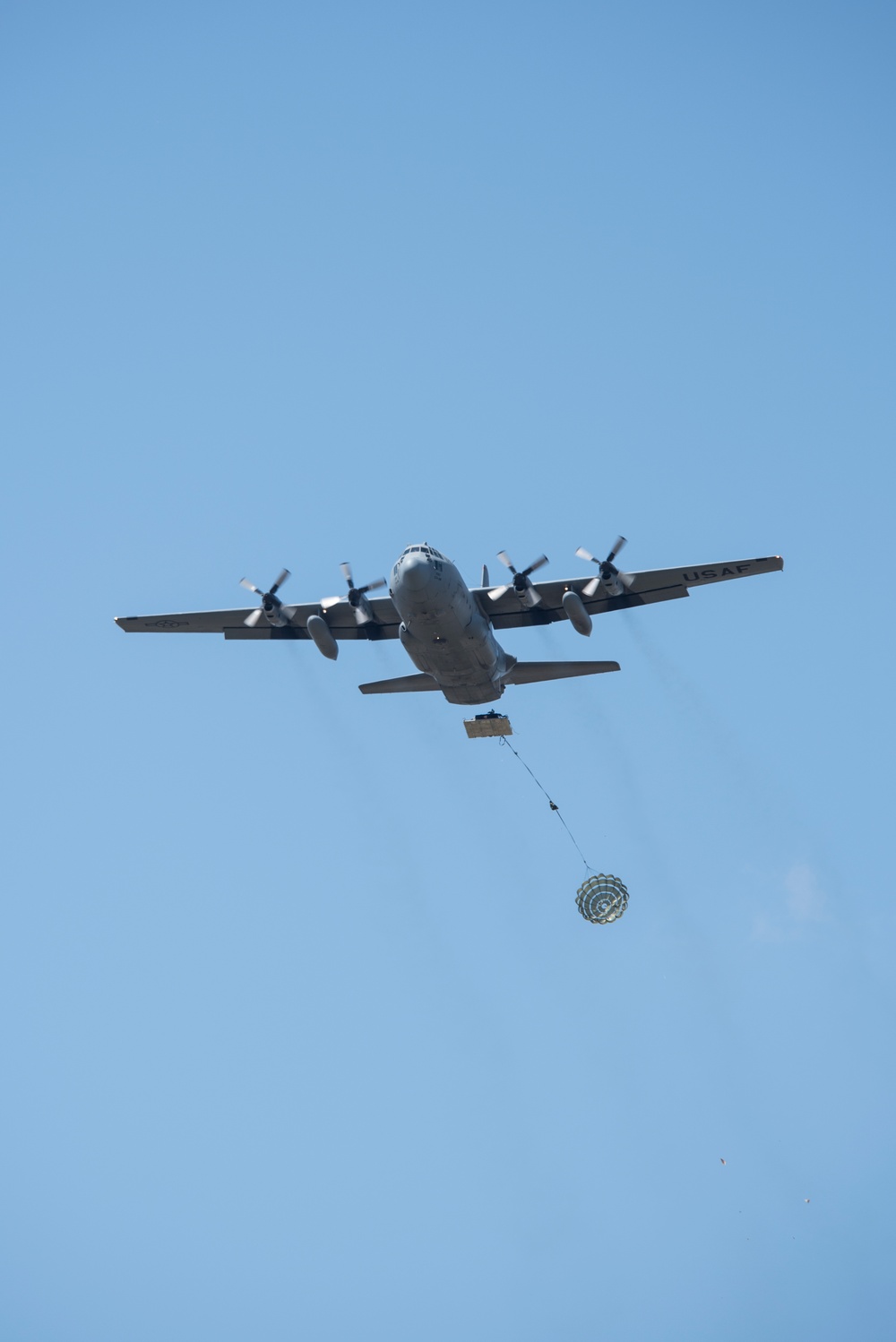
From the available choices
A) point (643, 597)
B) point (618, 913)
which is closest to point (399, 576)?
point (643, 597)

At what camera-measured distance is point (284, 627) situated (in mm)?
39062

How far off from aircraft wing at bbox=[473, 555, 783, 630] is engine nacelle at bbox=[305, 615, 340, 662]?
4.45 metres

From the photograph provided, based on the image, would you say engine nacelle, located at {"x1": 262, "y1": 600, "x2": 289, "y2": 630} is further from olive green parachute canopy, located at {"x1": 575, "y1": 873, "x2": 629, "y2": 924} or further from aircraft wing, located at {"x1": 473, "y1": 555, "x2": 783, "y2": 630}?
olive green parachute canopy, located at {"x1": 575, "y1": 873, "x2": 629, "y2": 924}

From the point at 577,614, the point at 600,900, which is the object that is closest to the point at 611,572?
the point at 577,614

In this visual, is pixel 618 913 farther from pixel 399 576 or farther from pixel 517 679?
pixel 399 576

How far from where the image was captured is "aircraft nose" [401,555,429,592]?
3250cm

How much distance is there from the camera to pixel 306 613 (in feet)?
126

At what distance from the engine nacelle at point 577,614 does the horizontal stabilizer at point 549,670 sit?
3.67 ft

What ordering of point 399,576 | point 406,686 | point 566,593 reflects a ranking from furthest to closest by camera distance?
point 406,686 < point 566,593 < point 399,576

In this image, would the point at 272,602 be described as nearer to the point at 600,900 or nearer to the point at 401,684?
the point at 401,684

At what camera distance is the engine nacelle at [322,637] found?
118 ft

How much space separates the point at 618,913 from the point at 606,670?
7.27m

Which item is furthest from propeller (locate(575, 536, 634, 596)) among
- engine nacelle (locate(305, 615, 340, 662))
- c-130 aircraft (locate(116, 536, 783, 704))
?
engine nacelle (locate(305, 615, 340, 662))

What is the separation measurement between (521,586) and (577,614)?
2.18m
